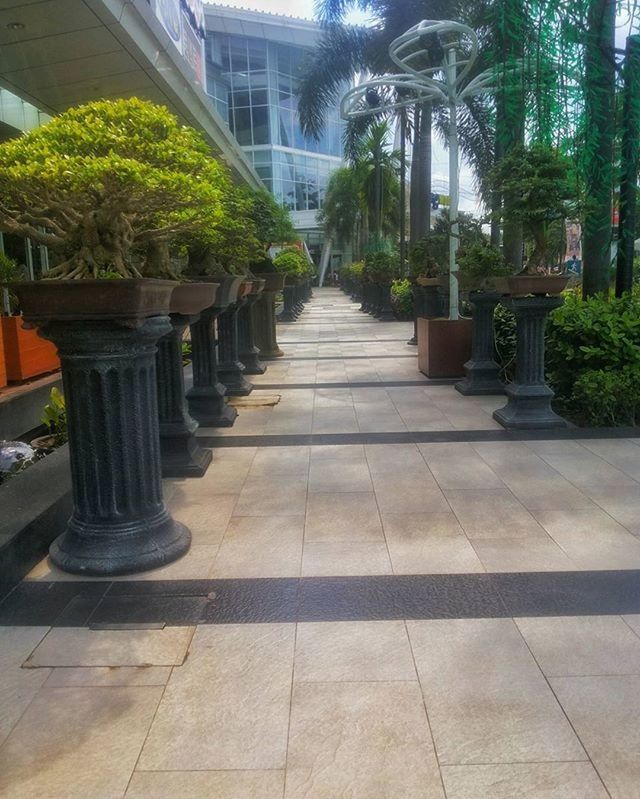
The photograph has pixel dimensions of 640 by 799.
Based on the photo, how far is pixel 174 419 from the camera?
530cm

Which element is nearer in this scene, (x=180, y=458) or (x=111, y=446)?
(x=111, y=446)

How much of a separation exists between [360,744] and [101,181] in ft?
8.22

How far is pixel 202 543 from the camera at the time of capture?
3.86 metres

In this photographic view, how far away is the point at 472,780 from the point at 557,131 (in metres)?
5.83

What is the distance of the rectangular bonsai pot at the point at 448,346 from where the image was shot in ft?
30.6

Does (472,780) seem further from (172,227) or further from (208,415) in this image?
(208,415)

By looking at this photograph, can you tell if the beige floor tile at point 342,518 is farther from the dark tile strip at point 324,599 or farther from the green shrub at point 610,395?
the green shrub at point 610,395

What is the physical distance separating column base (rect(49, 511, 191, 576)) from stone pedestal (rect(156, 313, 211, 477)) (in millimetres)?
1559

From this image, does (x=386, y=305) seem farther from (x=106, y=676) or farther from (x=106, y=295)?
(x=106, y=676)

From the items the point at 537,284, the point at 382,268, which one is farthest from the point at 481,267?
the point at 382,268

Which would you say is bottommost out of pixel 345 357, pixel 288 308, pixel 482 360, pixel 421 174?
pixel 345 357

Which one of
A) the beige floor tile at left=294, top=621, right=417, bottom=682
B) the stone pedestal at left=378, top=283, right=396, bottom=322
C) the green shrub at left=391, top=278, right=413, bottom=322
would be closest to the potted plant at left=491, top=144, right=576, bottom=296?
the beige floor tile at left=294, top=621, right=417, bottom=682

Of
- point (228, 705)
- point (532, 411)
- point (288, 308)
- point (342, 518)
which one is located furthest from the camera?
point (288, 308)

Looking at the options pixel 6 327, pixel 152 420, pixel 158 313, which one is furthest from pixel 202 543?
pixel 6 327
